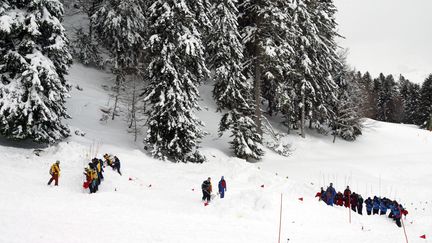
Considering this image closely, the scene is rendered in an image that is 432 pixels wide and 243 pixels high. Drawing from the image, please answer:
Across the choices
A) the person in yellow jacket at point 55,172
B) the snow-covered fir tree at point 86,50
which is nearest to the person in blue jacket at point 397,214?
the person in yellow jacket at point 55,172

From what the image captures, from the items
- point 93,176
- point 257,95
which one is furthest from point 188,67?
point 93,176

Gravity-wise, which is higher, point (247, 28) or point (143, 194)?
point (247, 28)

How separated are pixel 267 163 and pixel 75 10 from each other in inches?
1554

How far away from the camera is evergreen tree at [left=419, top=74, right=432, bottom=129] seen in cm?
6519

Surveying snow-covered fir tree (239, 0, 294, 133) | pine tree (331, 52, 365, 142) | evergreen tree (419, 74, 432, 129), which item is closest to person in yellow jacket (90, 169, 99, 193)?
snow-covered fir tree (239, 0, 294, 133)

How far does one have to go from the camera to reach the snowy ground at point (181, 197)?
11719mm

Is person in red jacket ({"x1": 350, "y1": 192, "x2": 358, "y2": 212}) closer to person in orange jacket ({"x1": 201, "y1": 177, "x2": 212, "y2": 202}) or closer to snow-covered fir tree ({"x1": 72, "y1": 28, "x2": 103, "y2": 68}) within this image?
person in orange jacket ({"x1": 201, "y1": 177, "x2": 212, "y2": 202})

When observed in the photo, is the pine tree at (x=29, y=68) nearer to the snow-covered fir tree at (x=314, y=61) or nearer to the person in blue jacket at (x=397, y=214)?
the person in blue jacket at (x=397, y=214)

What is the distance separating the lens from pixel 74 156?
2002 cm

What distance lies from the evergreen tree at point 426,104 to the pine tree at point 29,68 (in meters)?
63.3

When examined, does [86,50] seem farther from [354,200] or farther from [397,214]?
[397,214]

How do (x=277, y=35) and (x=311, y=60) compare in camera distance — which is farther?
(x=311, y=60)

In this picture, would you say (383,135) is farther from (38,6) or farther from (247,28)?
(38,6)

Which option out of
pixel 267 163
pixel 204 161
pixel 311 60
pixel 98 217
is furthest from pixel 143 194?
pixel 311 60
